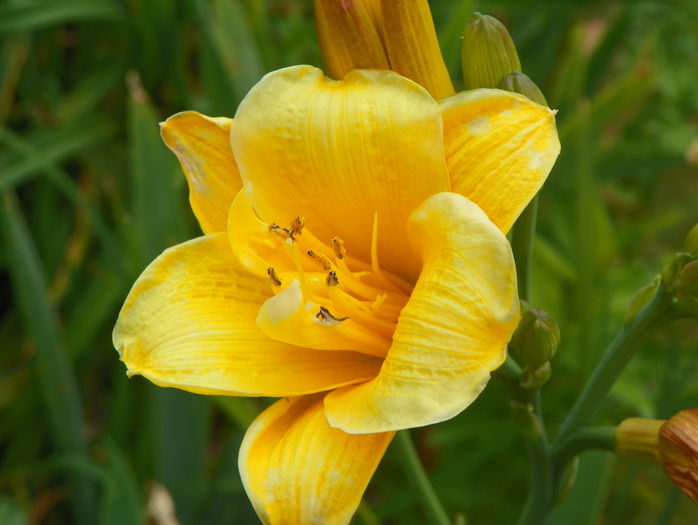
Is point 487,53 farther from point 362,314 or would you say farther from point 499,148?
point 362,314

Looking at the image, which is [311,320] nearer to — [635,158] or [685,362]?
[685,362]

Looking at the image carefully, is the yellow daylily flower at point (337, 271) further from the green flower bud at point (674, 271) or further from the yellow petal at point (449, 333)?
the green flower bud at point (674, 271)

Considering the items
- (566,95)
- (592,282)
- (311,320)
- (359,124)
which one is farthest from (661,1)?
(311,320)

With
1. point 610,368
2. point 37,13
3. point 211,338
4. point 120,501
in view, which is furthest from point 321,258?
point 37,13

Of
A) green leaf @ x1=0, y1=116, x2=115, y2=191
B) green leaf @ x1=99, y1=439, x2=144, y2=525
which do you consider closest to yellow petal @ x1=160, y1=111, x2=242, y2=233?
green leaf @ x1=99, y1=439, x2=144, y2=525

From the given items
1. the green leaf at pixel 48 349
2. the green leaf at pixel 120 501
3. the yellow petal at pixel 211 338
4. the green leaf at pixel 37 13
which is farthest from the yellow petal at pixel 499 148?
the green leaf at pixel 37 13

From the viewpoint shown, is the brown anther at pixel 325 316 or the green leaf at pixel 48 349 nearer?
the brown anther at pixel 325 316
